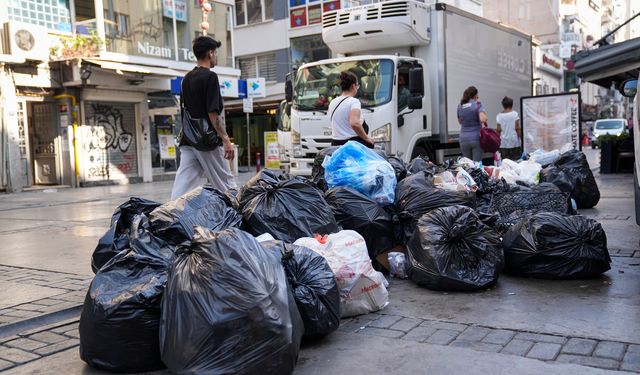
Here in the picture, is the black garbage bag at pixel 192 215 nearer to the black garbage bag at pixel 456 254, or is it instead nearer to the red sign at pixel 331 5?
the black garbage bag at pixel 456 254

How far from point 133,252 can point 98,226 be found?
15.2ft

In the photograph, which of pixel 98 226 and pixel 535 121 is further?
pixel 535 121

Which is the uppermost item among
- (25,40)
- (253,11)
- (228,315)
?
(253,11)

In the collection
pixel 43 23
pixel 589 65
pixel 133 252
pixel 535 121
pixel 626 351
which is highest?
pixel 43 23

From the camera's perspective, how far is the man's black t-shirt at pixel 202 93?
534cm

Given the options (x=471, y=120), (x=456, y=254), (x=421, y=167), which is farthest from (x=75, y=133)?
(x=456, y=254)

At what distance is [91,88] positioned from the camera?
52.9 feet

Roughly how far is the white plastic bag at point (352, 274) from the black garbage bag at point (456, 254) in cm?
49

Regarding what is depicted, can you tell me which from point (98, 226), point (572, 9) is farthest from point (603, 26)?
point (98, 226)

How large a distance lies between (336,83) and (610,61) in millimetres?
4529

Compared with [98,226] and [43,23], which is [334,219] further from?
[43,23]

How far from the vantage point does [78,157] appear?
52.8ft

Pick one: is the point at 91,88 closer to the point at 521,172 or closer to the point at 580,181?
the point at 521,172

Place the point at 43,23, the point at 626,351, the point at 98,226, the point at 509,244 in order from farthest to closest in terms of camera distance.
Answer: the point at 43,23 < the point at 98,226 < the point at 509,244 < the point at 626,351
